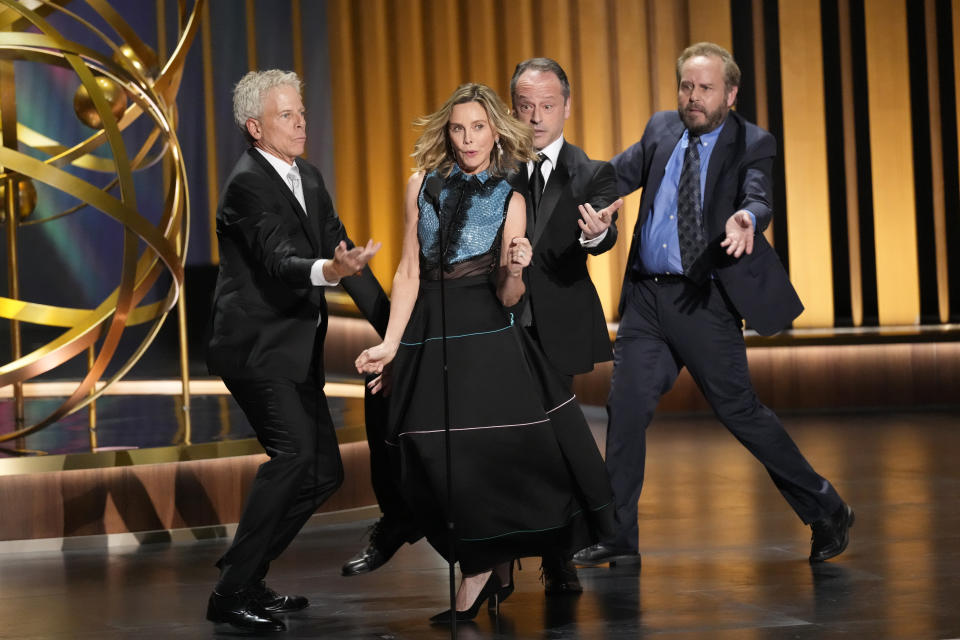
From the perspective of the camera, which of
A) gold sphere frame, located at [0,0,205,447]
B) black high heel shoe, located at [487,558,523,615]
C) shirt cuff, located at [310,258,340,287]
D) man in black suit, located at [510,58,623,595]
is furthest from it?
gold sphere frame, located at [0,0,205,447]

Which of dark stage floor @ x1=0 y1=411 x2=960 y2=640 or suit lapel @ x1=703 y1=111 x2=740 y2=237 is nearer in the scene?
dark stage floor @ x1=0 y1=411 x2=960 y2=640

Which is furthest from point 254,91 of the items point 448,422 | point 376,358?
point 448,422

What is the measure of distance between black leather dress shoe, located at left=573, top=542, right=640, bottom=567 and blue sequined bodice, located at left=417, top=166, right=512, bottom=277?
3.10ft

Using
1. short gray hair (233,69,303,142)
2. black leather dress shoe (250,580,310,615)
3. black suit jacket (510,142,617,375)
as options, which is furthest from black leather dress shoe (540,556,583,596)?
short gray hair (233,69,303,142)

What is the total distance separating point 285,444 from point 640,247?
115 cm

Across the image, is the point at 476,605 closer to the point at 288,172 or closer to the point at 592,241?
the point at 592,241

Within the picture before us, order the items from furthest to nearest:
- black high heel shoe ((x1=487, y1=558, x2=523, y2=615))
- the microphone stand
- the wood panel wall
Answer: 1. the wood panel wall
2. black high heel shoe ((x1=487, y1=558, x2=523, y2=615))
3. the microphone stand

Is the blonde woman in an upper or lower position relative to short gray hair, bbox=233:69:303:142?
lower

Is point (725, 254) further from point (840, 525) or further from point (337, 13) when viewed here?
point (337, 13)

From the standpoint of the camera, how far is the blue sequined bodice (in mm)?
3012

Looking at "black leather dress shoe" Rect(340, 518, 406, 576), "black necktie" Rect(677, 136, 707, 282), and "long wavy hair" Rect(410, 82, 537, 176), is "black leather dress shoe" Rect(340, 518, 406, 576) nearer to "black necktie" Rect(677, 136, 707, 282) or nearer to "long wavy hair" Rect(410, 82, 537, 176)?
"long wavy hair" Rect(410, 82, 537, 176)

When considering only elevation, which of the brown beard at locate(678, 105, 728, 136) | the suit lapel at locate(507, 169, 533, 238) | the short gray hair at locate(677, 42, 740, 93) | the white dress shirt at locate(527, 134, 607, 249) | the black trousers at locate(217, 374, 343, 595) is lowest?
the black trousers at locate(217, 374, 343, 595)

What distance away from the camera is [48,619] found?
3.24m

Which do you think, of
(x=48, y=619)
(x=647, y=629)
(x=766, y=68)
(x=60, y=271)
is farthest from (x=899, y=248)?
(x=60, y=271)
